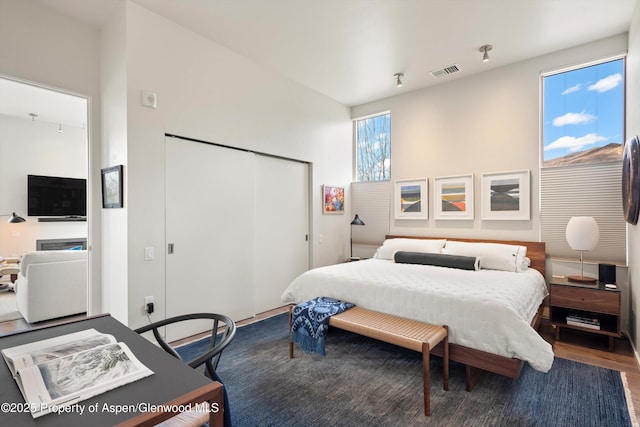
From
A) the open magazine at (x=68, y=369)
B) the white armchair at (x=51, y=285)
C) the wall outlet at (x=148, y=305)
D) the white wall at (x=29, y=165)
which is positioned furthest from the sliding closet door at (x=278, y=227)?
the white wall at (x=29, y=165)

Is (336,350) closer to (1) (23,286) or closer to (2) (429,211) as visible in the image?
(2) (429,211)

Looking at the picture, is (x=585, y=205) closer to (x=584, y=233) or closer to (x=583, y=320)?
(x=584, y=233)

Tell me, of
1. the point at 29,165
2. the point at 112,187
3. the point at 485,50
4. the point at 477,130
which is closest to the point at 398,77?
the point at 485,50

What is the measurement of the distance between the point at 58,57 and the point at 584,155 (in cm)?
542

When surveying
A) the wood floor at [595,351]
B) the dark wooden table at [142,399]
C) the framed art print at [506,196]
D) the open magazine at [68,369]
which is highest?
the framed art print at [506,196]

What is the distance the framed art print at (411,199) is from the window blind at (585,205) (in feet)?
4.60

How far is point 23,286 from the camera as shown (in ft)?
12.1

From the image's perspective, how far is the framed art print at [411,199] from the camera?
4.61 metres

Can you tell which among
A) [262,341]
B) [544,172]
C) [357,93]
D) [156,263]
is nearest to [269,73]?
[357,93]

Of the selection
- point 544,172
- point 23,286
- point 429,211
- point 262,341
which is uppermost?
point 544,172

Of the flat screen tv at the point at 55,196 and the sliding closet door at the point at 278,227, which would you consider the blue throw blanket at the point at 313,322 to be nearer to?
the sliding closet door at the point at 278,227

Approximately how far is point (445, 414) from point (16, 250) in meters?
7.38

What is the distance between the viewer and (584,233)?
3125 mm

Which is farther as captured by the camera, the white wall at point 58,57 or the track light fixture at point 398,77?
the track light fixture at point 398,77
